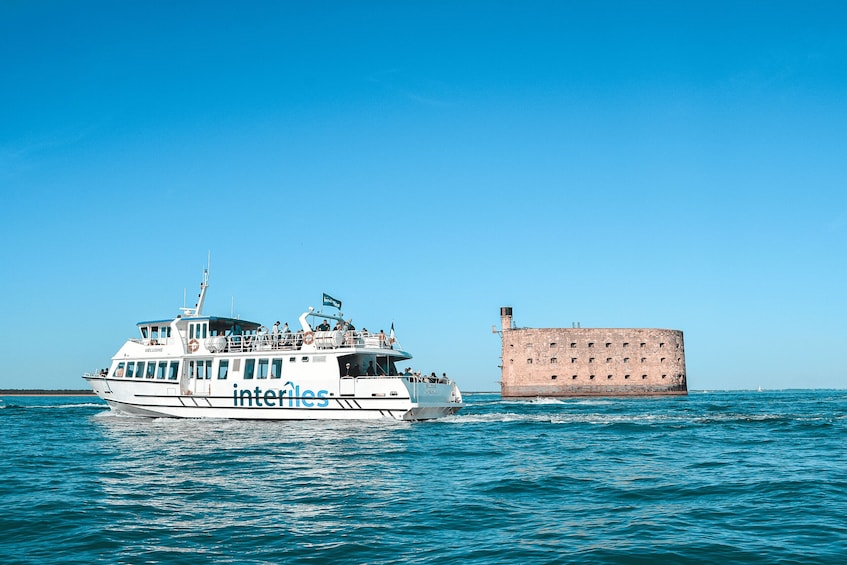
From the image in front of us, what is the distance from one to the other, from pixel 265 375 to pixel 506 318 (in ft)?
171

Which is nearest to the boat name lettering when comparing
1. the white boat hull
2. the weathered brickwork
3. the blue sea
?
the white boat hull

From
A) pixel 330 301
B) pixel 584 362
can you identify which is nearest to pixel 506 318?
pixel 584 362

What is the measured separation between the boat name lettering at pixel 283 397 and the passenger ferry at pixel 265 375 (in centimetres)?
5

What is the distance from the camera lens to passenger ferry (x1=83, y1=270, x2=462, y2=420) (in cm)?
3141

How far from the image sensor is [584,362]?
80625 millimetres

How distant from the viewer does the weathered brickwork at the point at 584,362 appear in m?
79.9

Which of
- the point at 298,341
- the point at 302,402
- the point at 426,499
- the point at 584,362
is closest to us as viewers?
the point at 426,499

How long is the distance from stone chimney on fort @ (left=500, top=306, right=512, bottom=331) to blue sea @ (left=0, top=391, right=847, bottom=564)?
185 feet

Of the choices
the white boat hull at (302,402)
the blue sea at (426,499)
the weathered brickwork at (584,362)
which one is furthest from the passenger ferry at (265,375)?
the weathered brickwork at (584,362)

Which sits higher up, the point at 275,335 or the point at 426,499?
the point at 275,335

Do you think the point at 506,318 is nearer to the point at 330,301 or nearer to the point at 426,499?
the point at 330,301

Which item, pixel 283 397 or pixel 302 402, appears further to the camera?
pixel 283 397

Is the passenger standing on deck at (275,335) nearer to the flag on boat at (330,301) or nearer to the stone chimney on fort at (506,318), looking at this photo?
the flag on boat at (330,301)

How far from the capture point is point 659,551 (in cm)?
908
